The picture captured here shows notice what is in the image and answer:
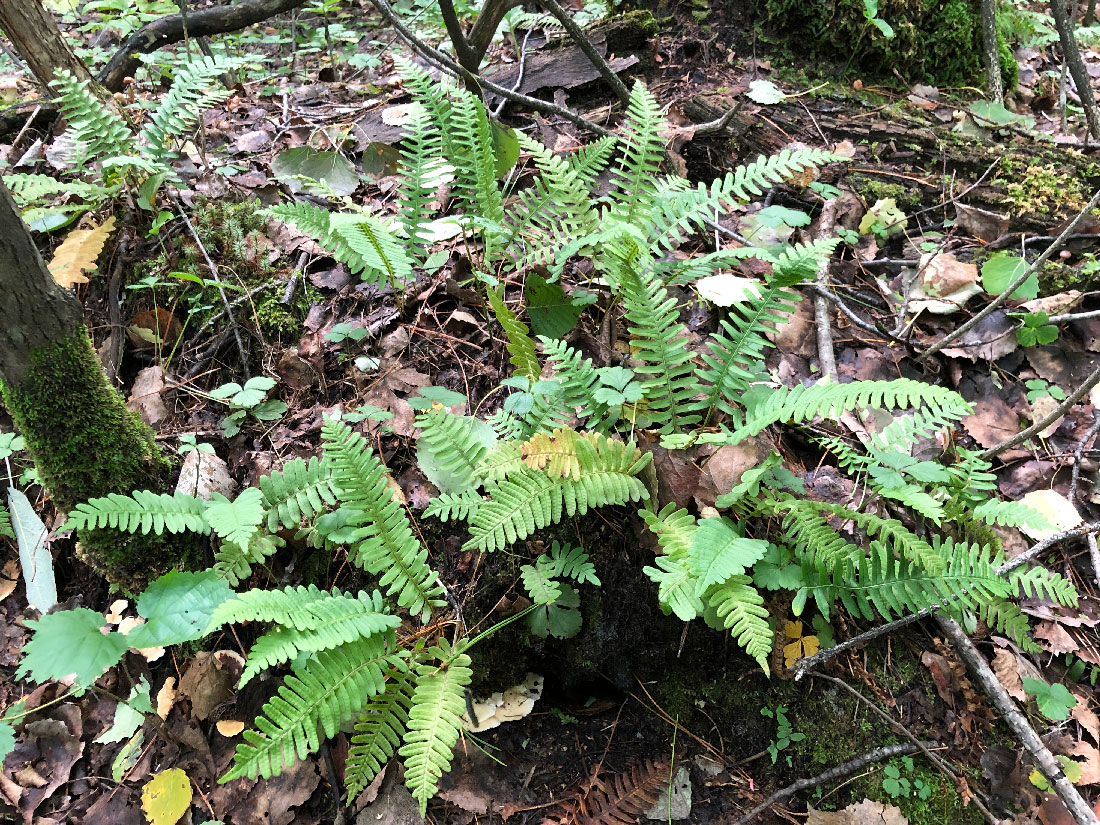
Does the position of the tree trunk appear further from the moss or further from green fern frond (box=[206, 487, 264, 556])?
green fern frond (box=[206, 487, 264, 556])

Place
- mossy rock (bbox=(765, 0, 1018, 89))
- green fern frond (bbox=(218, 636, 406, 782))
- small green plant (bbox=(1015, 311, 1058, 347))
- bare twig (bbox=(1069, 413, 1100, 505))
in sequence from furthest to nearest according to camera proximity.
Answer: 1. mossy rock (bbox=(765, 0, 1018, 89))
2. small green plant (bbox=(1015, 311, 1058, 347))
3. bare twig (bbox=(1069, 413, 1100, 505))
4. green fern frond (bbox=(218, 636, 406, 782))

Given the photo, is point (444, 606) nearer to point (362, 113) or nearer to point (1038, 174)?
point (362, 113)

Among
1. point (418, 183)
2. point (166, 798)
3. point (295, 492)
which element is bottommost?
point (166, 798)

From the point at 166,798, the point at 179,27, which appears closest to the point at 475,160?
the point at 179,27

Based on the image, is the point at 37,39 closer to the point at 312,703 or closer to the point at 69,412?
the point at 69,412

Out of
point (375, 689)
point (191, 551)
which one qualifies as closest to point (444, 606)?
point (375, 689)

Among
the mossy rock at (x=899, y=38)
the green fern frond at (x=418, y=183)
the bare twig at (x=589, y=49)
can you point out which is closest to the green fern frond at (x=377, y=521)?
the green fern frond at (x=418, y=183)

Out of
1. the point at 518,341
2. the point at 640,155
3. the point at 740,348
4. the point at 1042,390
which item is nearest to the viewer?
the point at 740,348

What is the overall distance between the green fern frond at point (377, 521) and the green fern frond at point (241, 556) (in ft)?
1.18

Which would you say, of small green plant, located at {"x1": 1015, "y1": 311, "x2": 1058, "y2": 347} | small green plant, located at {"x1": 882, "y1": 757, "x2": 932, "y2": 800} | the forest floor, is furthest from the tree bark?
small green plant, located at {"x1": 882, "y1": 757, "x2": 932, "y2": 800}

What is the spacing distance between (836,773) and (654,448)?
125cm

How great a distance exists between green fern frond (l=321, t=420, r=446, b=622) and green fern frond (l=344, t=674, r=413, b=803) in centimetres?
26

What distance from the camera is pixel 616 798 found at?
2201 millimetres

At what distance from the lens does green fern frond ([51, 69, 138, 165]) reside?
3.06 m
